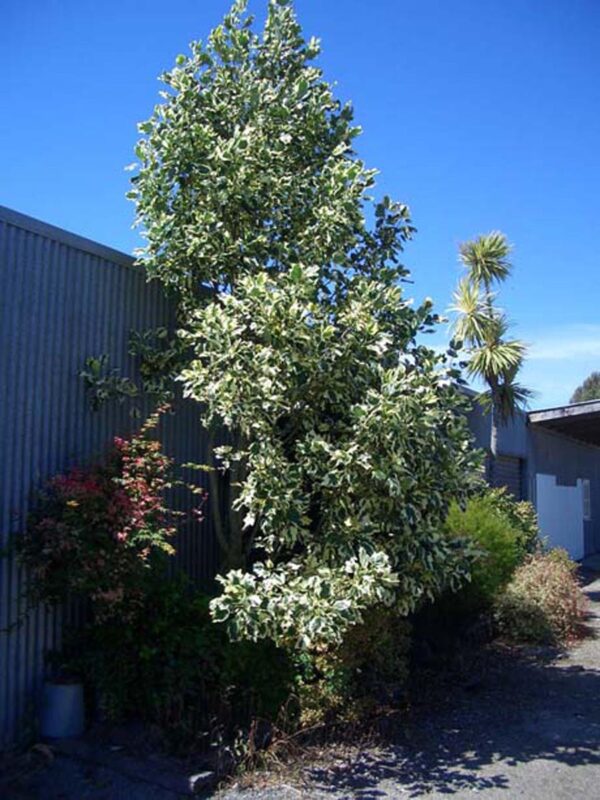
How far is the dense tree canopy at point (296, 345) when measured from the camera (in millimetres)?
5609

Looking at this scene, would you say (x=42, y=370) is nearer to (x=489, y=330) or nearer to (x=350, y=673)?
(x=350, y=673)

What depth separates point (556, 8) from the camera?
25.4 feet

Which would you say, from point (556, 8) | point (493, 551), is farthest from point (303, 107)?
point (493, 551)

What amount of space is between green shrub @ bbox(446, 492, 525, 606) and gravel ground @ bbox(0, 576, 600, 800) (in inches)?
53.4

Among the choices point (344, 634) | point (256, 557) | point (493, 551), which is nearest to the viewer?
point (344, 634)

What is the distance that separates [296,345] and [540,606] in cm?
580

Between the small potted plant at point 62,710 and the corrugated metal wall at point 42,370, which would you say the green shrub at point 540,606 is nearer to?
the corrugated metal wall at point 42,370

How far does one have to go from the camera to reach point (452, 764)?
219 inches

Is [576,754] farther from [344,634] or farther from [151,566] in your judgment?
[151,566]

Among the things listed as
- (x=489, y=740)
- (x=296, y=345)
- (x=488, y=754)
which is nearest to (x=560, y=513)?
(x=489, y=740)

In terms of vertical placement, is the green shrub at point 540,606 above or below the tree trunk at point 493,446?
below

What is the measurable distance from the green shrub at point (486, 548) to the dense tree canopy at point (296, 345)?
7.49 ft

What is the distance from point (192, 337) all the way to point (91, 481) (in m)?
1.36

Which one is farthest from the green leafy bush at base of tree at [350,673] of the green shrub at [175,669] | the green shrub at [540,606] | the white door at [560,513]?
the white door at [560,513]
